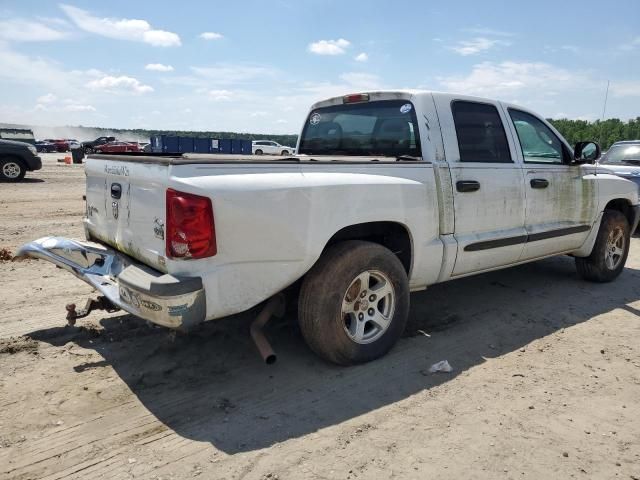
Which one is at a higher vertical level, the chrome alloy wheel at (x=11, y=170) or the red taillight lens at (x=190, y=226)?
the red taillight lens at (x=190, y=226)

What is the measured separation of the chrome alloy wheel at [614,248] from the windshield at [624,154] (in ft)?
16.8

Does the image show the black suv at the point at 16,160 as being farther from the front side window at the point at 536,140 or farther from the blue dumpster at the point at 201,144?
the front side window at the point at 536,140

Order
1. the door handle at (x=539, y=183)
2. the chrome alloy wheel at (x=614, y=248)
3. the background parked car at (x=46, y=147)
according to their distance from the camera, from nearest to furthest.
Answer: the door handle at (x=539, y=183) < the chrome alloy wheel at (x=614, y=248) < the background parked car at (x=46, y=147)

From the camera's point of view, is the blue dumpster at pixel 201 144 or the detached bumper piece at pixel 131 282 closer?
the detached bumper piece at pixel 131 282

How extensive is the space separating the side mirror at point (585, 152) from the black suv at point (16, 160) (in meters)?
15.3

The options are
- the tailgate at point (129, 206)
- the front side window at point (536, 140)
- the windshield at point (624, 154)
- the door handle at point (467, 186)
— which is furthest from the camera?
the windshield at point (624, 154)

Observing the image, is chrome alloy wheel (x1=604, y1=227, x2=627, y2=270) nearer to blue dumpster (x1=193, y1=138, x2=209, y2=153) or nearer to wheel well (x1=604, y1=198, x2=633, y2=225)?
wheel well (x1=604, y1=198, x2=633, y2=225)

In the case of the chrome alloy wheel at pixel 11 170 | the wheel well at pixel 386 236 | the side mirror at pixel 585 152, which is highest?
the side mirror at pixel 585 152

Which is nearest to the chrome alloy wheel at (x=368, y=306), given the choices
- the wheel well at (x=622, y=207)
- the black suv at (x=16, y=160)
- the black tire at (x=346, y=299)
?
the black tire at (x=346, y=299)

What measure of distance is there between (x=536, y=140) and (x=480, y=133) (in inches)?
36.2

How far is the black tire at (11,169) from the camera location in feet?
50.6

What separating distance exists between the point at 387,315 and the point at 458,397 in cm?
76

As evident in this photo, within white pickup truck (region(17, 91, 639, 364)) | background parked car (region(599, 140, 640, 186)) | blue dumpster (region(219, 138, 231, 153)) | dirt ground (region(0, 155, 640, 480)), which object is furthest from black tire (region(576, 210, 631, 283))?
blue dumpster (region(219, 138, 231, 153))

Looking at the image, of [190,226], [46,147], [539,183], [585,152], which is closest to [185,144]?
[585,152]
